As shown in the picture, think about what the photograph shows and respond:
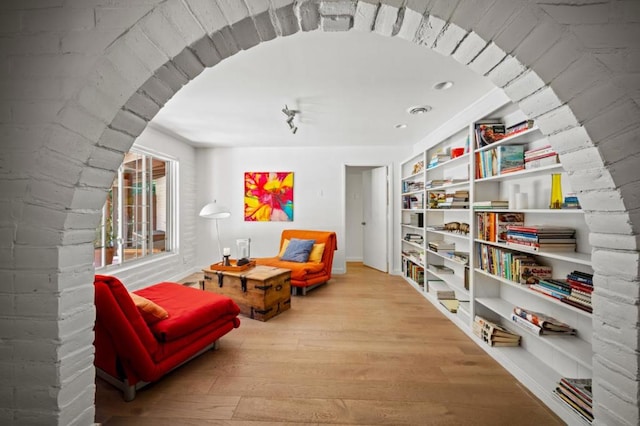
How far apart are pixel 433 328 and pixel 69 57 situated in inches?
122

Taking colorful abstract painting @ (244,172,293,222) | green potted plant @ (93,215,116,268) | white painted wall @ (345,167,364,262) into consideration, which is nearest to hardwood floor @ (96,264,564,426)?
green potted plant @ (93,215,116,268)

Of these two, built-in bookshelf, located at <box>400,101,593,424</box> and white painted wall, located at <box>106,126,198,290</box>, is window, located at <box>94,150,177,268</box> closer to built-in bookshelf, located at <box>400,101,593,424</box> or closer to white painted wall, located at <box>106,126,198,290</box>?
white painted wall, located at <box>106,126,198,290</box>

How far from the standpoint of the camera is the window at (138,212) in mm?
3145

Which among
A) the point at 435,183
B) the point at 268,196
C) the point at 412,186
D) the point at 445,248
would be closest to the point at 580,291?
the point at 445,248

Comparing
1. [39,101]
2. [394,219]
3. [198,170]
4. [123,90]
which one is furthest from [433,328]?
[198,170]

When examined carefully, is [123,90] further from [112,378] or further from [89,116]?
[112,378]

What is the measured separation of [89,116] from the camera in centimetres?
85

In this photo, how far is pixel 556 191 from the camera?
1.72 m

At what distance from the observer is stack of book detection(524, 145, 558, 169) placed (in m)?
1.70

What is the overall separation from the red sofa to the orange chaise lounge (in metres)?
1.49

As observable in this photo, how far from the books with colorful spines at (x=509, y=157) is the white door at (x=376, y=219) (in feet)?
8.70

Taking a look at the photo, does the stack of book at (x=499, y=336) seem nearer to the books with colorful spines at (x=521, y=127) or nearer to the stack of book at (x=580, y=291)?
the stack of book at (x=580, y=291)

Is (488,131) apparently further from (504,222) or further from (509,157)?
(504,222)

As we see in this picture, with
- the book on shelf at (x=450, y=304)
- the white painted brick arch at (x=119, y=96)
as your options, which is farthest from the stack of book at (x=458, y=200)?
the white painted brick arch at (x=119, y=96)
